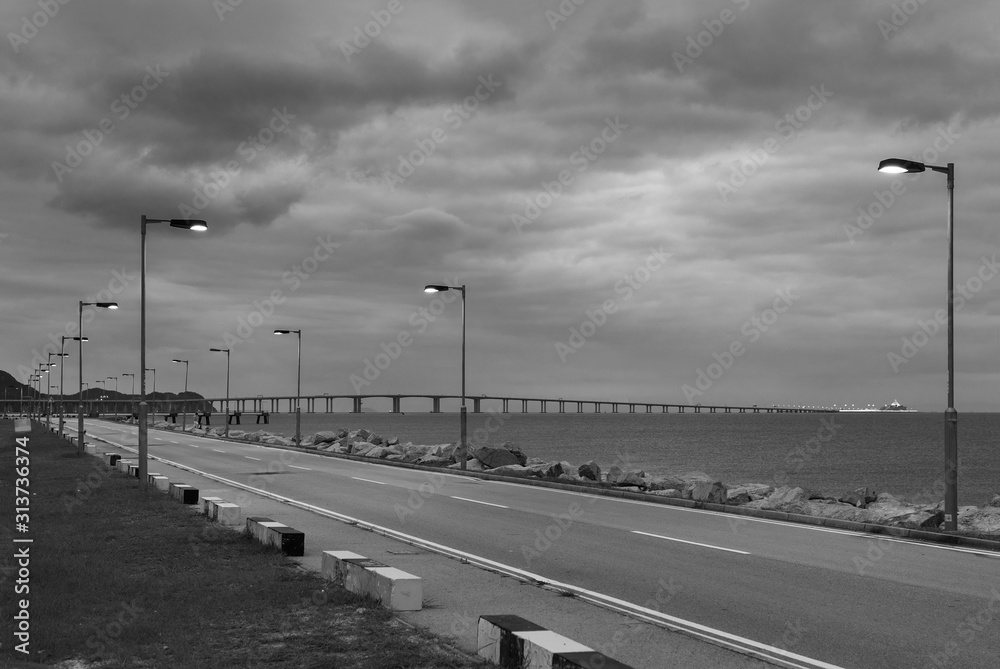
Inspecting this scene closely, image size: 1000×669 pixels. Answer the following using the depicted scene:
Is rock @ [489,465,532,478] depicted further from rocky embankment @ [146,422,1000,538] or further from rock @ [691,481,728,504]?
rock @ [691,481,728,504]

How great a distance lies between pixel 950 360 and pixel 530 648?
1512cm

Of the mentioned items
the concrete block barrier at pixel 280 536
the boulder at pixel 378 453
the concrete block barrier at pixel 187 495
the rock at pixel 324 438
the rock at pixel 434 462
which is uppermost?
the concrete block barrier at pixel 280 536

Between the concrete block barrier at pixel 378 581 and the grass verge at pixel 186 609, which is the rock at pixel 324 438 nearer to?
the grass verge at pixel 186 609

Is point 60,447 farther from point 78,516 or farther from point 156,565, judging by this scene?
point 156,565

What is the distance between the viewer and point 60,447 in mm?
50531

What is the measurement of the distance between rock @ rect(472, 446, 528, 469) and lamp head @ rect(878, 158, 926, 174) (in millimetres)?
27940

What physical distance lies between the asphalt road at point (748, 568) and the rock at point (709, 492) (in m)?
1.96

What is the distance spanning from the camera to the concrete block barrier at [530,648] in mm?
6633

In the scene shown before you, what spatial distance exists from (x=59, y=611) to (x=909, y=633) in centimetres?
881

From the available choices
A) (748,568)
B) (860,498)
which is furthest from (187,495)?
(860,498)

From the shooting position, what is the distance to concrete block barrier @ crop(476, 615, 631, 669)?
6633 mm

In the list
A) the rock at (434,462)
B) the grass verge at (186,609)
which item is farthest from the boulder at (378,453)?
the grass verge at (186,609)

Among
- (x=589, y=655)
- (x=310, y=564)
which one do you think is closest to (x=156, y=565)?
(x=310, y=564)

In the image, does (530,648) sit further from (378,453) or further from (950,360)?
(378,453)
